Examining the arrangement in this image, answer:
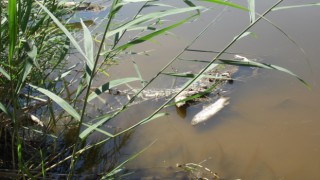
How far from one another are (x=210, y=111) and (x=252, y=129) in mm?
321

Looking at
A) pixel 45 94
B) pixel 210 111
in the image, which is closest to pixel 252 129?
pixel 210 111

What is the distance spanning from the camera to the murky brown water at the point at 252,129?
2.28 m

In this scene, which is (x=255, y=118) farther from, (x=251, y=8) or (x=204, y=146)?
(x=251, y=8)

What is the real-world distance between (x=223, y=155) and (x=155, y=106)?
717mm

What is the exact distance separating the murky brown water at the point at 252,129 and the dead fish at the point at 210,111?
4 cm

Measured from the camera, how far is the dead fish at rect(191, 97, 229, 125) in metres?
2.68

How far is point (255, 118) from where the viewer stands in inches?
105

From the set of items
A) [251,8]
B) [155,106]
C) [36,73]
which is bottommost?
[155,106]

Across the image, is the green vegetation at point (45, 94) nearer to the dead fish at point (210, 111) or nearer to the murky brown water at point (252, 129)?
the murky brown water at point (252, 129)

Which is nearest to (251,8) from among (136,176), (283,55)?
(136,176)

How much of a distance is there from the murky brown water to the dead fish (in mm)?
41

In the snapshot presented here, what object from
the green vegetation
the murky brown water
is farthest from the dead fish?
the green vegetation

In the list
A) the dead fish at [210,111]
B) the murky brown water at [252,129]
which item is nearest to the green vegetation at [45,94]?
the murky brown water at [252,129]

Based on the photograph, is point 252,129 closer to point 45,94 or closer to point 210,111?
point 210,111
